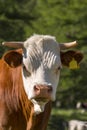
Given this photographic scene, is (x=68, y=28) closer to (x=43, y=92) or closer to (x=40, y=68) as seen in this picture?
(x=40, y=68)

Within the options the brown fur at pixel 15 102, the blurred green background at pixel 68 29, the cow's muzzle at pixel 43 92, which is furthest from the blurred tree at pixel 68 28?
the cow's muzzle at pixel 43 92

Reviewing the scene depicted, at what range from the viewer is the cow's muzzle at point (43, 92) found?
7.96 metres

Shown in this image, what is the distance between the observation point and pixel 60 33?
43375 millimetres

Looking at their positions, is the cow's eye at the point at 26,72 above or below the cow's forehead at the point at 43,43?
below

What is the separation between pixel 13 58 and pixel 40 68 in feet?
1.62

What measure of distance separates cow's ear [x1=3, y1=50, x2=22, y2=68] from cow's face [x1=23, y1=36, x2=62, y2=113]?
144mm

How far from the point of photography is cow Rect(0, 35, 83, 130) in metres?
8.17

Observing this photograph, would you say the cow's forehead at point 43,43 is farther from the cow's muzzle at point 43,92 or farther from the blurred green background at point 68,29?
the blurred green background at point 68,29

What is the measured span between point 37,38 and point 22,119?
1.12 meters

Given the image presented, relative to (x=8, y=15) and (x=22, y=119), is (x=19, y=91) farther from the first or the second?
(x=8, y=15)

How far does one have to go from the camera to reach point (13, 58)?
27.9 feet

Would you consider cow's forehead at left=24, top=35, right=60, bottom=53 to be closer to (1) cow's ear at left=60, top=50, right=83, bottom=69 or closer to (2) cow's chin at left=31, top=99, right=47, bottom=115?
(1) cow's ear at left=60, top=50, right=83, bottom=69

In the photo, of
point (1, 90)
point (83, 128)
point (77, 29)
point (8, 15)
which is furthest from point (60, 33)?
point (1, 90)

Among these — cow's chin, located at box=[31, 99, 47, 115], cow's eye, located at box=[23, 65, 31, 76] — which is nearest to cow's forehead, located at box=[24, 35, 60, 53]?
cow's eye, located at box=[23, 65, 31, 76]
